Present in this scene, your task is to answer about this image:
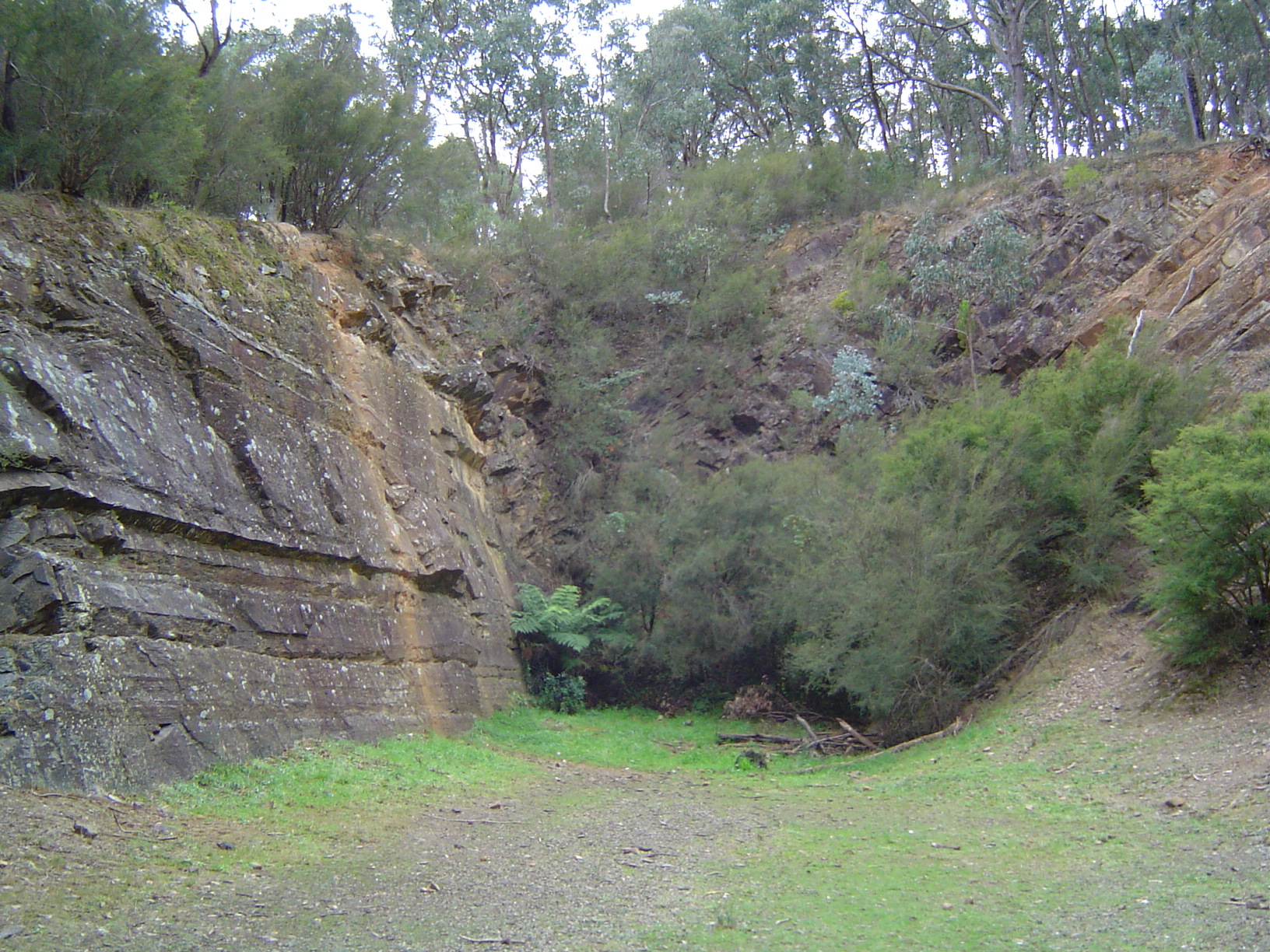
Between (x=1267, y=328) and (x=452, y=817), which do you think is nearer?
(x=452, y=817)

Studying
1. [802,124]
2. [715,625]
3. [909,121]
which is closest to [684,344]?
[715,625]

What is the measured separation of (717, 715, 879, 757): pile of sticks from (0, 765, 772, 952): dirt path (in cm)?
646

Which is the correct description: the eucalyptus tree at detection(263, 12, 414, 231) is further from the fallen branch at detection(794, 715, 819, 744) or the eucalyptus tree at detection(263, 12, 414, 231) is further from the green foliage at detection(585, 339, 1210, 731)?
the fallen branch at detection(794, 715, 819, 744)

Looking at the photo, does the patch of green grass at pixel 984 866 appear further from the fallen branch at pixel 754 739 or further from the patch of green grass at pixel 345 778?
the patch of green grass at pixel 345 778

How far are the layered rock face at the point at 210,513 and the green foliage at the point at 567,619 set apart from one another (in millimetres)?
1125

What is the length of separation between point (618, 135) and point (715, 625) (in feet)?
82.8

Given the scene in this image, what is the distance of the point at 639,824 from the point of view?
1095 cm

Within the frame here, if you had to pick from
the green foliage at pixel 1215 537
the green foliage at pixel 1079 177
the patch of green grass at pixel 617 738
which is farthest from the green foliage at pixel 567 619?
the green foliage at pixel 1079 177

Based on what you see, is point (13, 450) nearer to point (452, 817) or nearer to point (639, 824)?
point (452, 817)

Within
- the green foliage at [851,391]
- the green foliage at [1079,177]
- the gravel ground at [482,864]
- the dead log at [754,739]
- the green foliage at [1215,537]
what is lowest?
the dead log at [754,739]

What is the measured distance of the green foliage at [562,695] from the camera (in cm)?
2053

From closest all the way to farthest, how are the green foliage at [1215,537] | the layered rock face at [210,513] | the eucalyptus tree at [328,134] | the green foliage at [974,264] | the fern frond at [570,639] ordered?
1. the layered rock face at [210,513]
2. the green foliage at [1215,537]
3. the eucalyptus tree at [328,134]
4. the fern frond at [570,639]
5. the green foliage at [974,264]

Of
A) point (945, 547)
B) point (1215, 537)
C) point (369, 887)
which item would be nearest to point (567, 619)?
point (945, 547)

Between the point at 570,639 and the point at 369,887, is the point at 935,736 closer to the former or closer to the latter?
the point at 570,639
